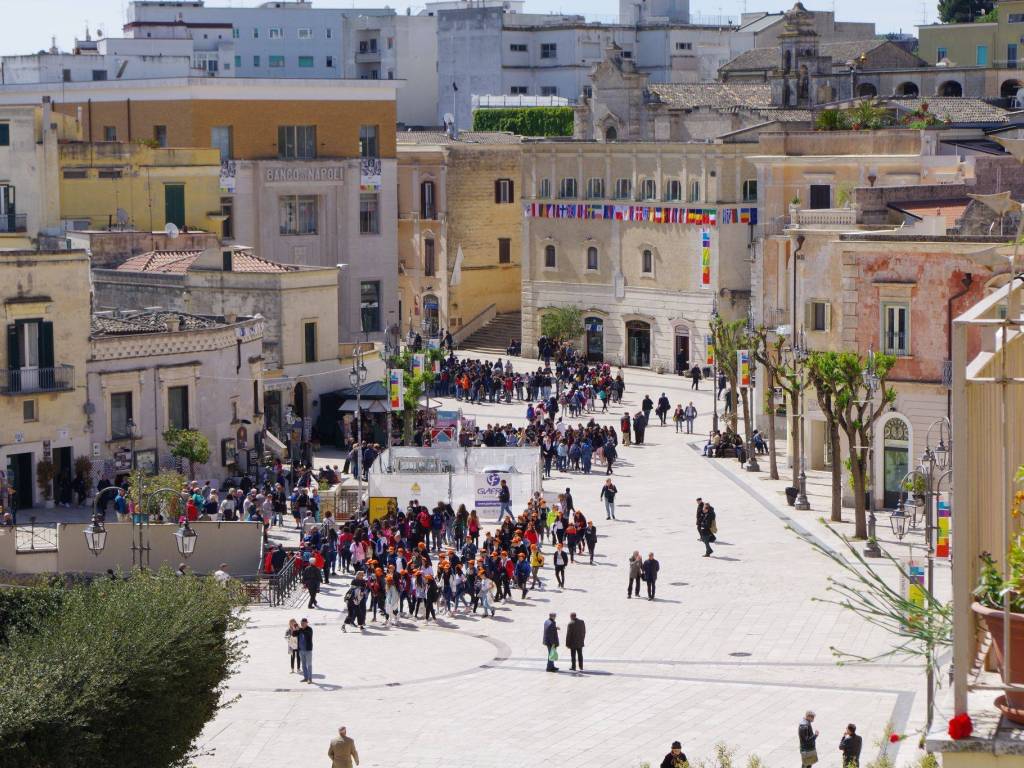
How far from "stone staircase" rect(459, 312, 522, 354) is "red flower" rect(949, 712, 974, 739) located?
70.1 m

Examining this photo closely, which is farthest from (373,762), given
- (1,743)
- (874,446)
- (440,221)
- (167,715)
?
(440,221)

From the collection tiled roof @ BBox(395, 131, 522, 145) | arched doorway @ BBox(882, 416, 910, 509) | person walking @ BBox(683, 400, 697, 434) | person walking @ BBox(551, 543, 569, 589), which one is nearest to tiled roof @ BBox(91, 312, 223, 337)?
person walking @ BBox(683, 400, 697, 434)

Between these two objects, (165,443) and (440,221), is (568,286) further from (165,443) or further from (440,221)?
(165,443)

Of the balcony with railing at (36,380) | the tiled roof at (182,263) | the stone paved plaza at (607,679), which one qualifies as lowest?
the stone paved plaza at (607,679)

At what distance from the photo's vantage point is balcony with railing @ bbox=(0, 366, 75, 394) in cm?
4350

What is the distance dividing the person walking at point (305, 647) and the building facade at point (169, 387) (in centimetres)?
1687

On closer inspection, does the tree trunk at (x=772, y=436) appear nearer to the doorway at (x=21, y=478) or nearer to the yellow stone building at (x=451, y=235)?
the doorway at (x=21, y=478)

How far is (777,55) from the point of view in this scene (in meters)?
91.8

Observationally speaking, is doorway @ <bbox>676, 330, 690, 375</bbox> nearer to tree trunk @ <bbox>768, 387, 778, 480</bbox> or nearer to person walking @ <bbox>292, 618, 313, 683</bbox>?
tree trunk @ <bbox>768, 387, 778, 480</bbox>

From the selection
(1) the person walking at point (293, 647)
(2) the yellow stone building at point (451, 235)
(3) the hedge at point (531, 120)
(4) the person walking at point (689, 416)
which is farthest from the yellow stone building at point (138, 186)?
(1) the person walking at point (293, 647)

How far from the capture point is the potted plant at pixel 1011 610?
702 centimetres

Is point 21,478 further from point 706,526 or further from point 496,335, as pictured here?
point 496,335

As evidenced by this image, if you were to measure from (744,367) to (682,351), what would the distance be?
830 inches

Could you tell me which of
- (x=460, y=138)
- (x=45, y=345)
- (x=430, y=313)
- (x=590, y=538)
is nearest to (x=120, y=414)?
(x=45, y=345)
